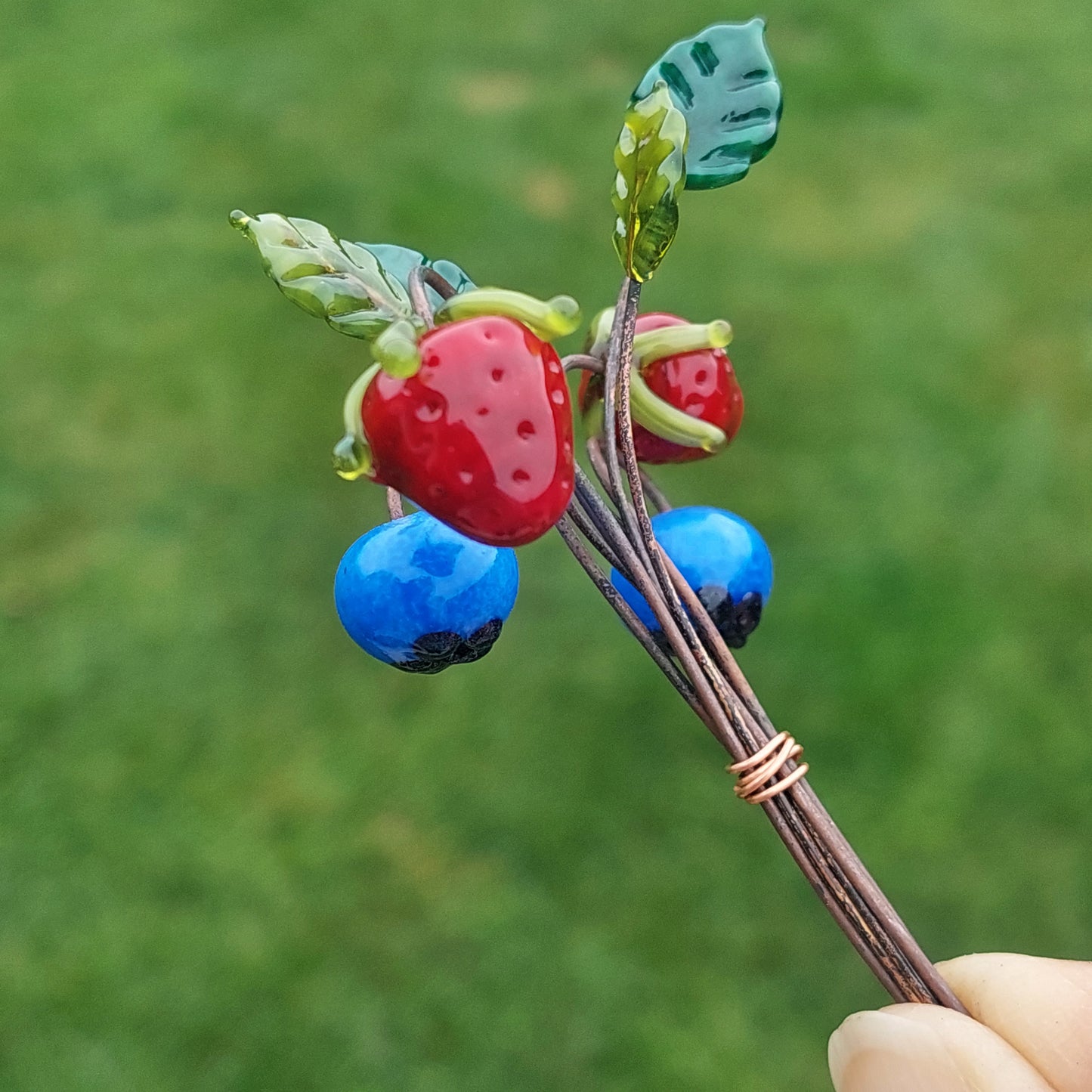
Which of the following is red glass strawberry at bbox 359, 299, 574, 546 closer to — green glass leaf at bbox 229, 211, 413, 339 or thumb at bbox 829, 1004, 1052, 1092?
green glass leaf at bbox 229, 211, 413, 339

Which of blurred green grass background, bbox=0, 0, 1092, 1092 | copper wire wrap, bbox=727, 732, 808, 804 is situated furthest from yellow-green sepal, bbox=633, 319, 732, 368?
blurred green grass background, bbox=0, 0, 1092, 1092

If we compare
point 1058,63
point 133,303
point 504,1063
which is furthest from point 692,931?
point 1058,63

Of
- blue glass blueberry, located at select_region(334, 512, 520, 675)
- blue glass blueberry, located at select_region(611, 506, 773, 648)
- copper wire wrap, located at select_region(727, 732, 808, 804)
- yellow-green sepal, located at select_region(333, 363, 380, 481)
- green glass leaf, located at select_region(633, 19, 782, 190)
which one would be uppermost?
green glass leaf, located at select_region(633, 19, 782, 190)

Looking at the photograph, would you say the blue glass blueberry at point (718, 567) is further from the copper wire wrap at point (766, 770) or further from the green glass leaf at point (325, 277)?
the green glass leaf at point (325, 277)

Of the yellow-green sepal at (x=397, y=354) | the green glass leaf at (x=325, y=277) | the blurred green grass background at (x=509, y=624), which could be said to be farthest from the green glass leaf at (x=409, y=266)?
the blurred green grass background at (x=509, y=624)

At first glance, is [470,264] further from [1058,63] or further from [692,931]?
[1058,63]

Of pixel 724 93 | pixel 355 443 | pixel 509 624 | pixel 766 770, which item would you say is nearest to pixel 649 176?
pixel 724 93
